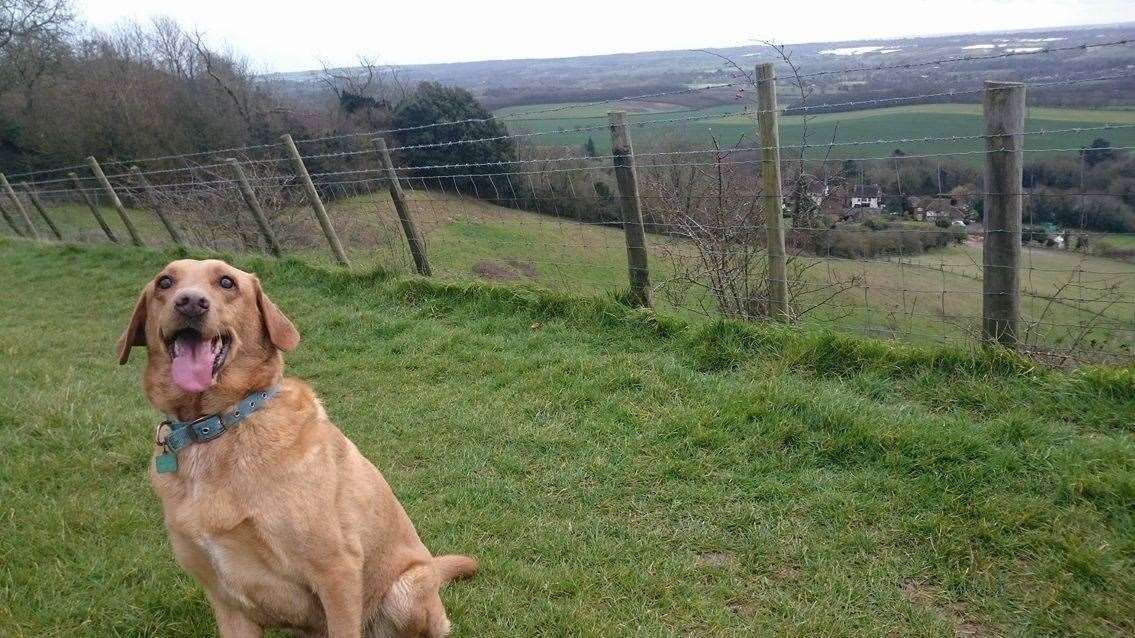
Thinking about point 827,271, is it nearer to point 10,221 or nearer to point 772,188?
point 772,188

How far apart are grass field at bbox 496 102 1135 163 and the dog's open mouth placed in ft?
14.0

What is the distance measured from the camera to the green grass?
3082 millimetres

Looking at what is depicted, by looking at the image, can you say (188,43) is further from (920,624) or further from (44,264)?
(920,624)

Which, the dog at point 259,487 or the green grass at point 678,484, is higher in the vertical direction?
the dog at point 259,487

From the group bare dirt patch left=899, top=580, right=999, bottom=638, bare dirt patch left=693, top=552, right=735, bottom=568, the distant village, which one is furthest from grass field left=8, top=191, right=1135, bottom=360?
bare dirt patch left=693, top=552, right=735, bottom=568

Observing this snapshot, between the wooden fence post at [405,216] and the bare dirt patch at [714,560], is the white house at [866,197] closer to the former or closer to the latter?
the bare dirt patch at [714,560]

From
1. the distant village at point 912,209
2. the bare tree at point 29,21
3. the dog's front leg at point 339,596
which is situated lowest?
the dog's front leg at point 339,596

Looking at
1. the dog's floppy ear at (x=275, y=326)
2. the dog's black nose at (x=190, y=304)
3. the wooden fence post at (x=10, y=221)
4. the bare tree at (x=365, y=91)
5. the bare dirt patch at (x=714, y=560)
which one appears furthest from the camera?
the bare tree at (x=365, y=91)

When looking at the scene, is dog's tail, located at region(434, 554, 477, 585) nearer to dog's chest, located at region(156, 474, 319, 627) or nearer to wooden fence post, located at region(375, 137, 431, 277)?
dog's chest, located at region(156, 474, 319, 627)

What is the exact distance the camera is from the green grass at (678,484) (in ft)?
10.1

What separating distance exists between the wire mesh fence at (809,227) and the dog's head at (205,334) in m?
3.88

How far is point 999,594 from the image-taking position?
3.02 metres

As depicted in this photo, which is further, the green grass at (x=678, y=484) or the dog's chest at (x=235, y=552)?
the green grass at (x=678, y=484)

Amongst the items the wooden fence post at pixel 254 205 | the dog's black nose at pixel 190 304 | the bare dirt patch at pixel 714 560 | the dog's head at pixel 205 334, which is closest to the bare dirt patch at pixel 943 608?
Result: the bare dirt patch at pixel 714 560
